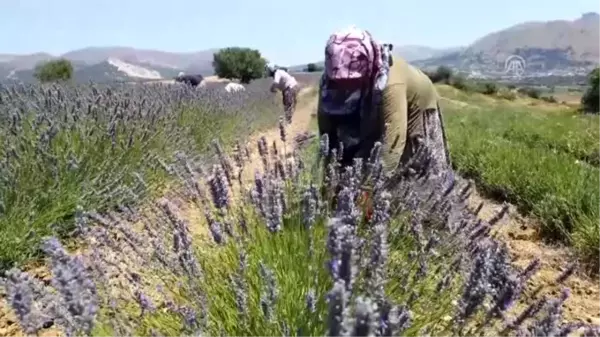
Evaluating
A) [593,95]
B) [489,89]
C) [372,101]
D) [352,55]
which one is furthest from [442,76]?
[352,55]

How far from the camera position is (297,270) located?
1863 millimetres

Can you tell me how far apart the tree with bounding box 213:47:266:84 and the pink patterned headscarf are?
44.1 metres

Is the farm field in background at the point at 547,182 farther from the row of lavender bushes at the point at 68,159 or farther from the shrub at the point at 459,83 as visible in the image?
the shrub at the point at 459,83

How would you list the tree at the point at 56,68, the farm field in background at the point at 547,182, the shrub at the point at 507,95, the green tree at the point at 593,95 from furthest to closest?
1. the shrub at the point at 507,95
2. the tree at the point at 56,68
3. the green tree at the point at 593,95
4. the farm field in background at the point at 547,182

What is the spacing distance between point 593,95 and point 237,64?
23426 millimetres

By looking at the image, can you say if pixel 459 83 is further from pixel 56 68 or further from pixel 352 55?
pixel 352 55

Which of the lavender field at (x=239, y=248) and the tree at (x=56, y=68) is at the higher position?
the lavender field at (x=239, y=248)

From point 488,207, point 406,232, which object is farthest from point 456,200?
point 488,207

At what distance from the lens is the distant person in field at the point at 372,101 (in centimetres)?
239

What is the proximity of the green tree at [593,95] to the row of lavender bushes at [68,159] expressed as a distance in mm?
32929

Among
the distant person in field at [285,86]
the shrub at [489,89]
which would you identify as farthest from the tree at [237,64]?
the distant person in field at [285,86]

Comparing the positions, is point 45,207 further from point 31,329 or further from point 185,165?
point 31,329

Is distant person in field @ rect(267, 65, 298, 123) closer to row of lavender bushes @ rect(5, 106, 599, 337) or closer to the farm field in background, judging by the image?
the farm field in background

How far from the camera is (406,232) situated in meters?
2.23
